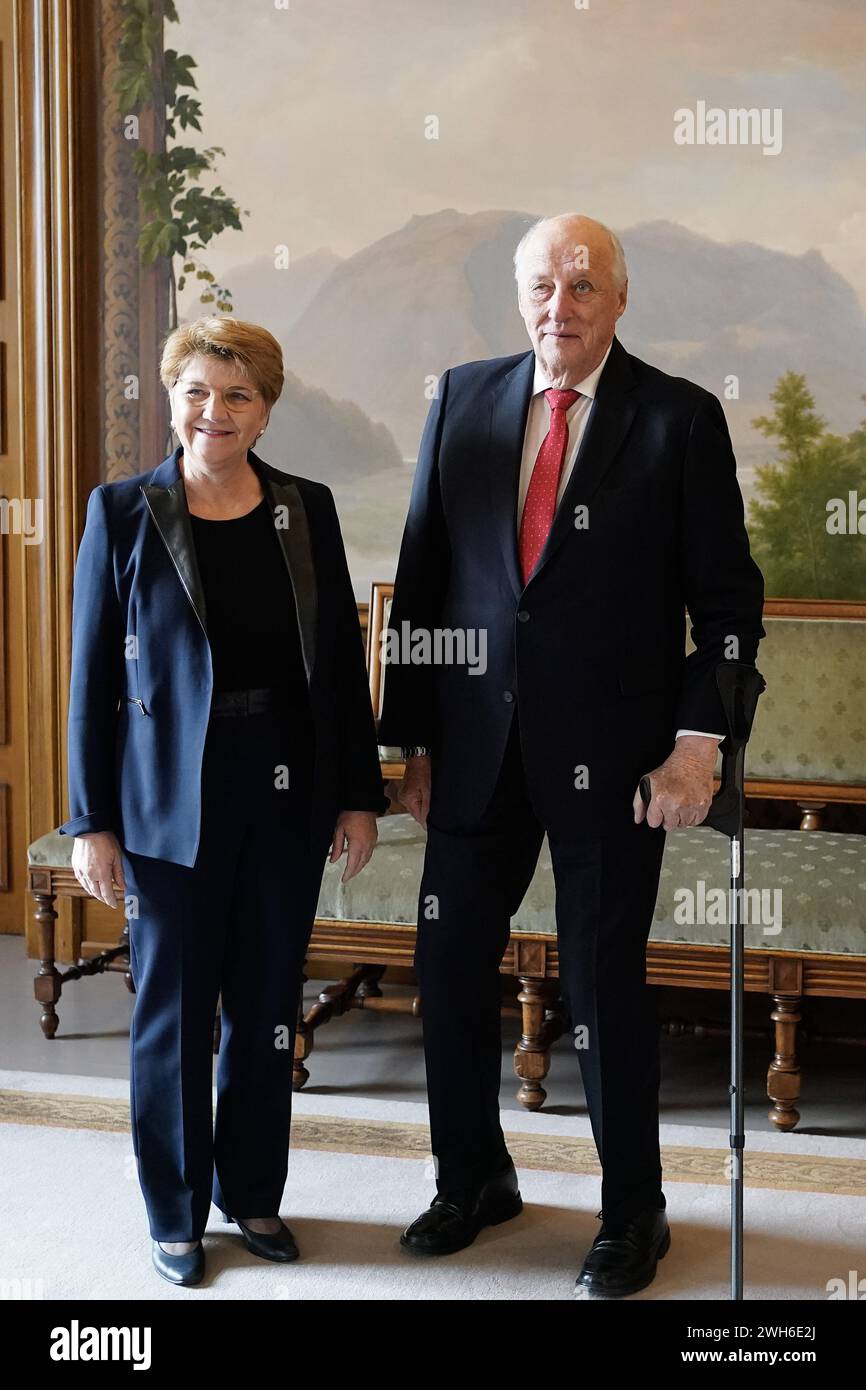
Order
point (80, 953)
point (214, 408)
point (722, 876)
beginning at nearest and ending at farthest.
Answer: point (214, 408)
point (722, 876)
point (80, 953)

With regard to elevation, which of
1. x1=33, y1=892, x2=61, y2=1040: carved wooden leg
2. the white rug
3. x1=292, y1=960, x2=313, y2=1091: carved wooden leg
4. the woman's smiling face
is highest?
the woman's smiling face

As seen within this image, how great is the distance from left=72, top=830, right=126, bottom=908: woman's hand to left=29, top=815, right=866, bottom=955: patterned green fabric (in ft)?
3.71

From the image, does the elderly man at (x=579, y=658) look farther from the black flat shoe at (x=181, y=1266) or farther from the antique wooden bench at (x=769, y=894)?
the antique wooden bench at (x=769, y=894)

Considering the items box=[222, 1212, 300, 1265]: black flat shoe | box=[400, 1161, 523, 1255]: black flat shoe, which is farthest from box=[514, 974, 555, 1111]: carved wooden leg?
box=[222, 1212, 300, 1265]: black flat shoe

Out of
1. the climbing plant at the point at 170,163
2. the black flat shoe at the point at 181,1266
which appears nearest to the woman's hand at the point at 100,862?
the black flat shoe at the point at 181,1266

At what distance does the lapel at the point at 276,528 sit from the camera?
2436 mm

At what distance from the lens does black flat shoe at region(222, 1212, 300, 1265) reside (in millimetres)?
2697

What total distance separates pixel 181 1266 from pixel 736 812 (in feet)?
4.22

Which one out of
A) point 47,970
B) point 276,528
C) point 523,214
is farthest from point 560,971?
point 523,214

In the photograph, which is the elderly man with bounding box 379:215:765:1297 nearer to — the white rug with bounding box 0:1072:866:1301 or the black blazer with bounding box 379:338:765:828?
the black blazer with bounding box 379:338:765:828

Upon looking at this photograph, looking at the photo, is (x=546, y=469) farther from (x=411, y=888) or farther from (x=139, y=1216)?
(x=139, y=1216)

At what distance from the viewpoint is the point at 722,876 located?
344 centimetres
